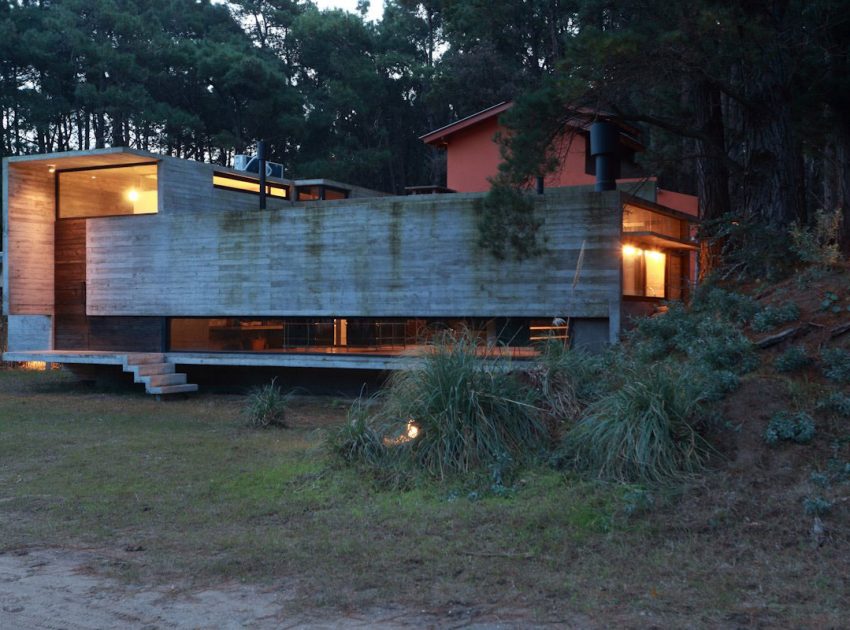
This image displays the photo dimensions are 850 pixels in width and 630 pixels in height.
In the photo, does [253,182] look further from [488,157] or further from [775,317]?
[775,317]

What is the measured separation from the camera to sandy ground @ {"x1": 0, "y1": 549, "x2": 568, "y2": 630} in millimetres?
4723

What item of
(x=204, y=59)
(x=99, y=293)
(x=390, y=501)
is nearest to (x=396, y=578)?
(x=390, y=501)

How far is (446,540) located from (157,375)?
12831 mm

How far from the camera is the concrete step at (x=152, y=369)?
57.4ft

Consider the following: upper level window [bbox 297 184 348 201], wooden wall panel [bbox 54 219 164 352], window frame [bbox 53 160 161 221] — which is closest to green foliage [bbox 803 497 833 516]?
window frame [bbox 53 160 161 221]

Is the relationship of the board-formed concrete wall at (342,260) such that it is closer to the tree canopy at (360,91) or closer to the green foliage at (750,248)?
the green foliage at (750,248)

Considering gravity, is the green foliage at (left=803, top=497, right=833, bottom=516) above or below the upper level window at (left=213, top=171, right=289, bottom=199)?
below

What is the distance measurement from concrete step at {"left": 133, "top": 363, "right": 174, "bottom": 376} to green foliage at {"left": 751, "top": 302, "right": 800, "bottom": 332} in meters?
12.7

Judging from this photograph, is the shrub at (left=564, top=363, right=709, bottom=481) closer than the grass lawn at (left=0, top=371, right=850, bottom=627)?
No

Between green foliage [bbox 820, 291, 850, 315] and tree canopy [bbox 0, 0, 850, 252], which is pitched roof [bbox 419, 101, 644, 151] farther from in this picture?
green foliage [bbox 820, 291, 850, 315]

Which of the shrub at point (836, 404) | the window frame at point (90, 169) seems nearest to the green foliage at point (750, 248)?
the shrub at point (836, 404)

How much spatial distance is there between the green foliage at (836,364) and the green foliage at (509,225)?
21.7 ft

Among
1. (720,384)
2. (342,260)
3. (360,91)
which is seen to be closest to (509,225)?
(342,260)

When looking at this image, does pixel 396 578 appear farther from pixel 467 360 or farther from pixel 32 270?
pixel 32 270
